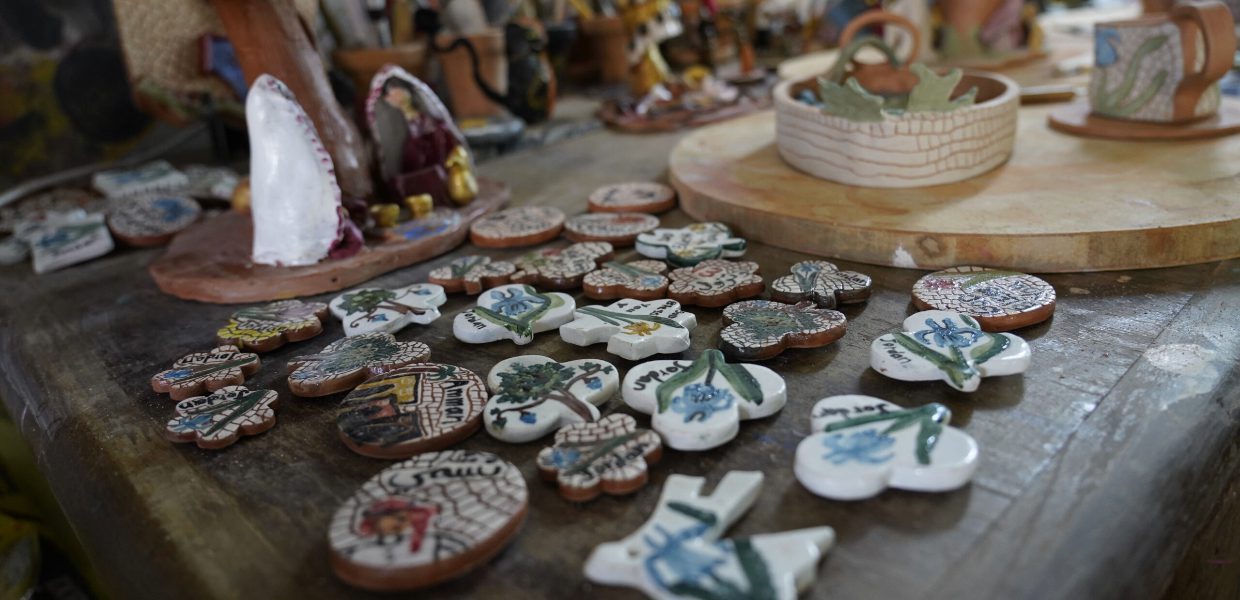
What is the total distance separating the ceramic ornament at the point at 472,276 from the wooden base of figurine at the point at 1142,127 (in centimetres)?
96

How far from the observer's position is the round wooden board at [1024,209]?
38.8 inches

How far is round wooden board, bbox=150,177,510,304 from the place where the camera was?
3.66 ft

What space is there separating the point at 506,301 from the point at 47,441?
1.63ft

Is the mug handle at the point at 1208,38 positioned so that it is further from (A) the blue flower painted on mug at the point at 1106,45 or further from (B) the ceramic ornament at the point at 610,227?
(B) the ceramic ornament at the point at 610,227

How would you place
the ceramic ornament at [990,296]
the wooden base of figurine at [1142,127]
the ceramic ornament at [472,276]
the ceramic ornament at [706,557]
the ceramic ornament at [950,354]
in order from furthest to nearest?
the wooden base of figurine at [1142,127] < the ceramic ornament at [472,276] < the ceramic ornament at [990,296] < the ceramic ornament at [950,354] < the ceramic ornament at [706,557]

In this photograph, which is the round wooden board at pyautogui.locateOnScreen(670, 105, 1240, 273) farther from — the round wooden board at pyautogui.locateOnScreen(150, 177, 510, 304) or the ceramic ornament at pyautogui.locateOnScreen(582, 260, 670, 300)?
the round wooden board at pyautogui.locateOnScreen(150, 177, 510, 304)

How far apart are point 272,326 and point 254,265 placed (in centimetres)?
21

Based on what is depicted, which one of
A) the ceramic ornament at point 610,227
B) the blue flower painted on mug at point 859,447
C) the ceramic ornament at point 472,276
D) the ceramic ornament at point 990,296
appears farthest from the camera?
the ceramic ornament at point 610,227

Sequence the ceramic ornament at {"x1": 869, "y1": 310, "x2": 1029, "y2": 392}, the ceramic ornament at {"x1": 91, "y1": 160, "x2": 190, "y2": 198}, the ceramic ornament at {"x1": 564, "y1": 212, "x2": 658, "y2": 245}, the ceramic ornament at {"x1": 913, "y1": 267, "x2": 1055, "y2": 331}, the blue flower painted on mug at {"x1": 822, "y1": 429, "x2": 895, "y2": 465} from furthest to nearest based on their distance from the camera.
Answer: the ceramic ornament at {"x1": 91, "y1": 160, "x2": 190, "y2": 198} < the ceramic ornament at {"x1": 564, "y1": 212, "x2": 658, "y2": 245} < the ceramic ornament at {"x1": 913, "y1": 267, "x2": 1055, "y2": 331} < the ceramic ornament at {"x1": 869, "y1": 310, "x2": 1029, "y2": 392} < the blue flower painted on mug at {"x1": 822, "y1": 429, "x2": 895, "y2": 465}

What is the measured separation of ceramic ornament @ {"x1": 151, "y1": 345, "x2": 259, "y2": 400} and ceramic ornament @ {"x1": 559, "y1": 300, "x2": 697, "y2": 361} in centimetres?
34

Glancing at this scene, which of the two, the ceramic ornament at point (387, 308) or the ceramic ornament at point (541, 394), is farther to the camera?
the ceramic ornament at point (387, 308)

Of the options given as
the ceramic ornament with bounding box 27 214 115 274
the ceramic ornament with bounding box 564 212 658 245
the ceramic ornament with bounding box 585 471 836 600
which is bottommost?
the ceramic ornament with bounding box 585 471 836 600

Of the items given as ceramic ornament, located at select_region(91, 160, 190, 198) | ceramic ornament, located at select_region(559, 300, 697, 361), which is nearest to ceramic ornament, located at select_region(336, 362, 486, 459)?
ceramic ornament, located at select_region(559, 300, 697, 361)

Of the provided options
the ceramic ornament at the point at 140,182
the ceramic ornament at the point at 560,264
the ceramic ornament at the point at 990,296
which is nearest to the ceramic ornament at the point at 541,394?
the ceramic ornament at the point at 560,264
